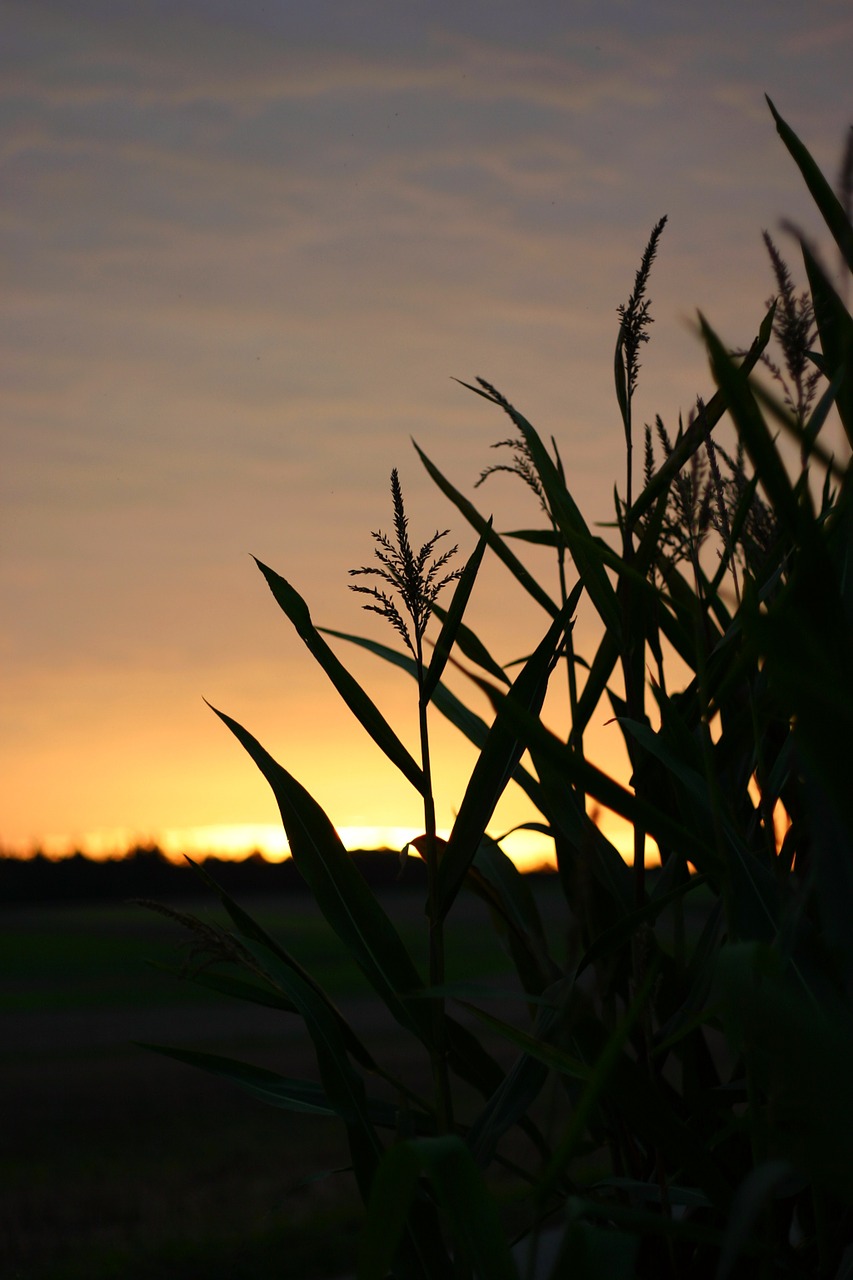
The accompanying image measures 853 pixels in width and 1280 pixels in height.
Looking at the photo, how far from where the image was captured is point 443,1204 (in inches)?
13.8

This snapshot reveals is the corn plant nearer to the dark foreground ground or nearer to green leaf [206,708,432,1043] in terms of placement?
green leaf [206,708,432,1043]

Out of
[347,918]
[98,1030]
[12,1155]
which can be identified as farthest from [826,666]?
[98,1030]

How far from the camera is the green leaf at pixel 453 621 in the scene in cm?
47

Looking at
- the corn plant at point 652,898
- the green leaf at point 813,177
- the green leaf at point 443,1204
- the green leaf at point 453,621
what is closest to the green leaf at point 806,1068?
the corn plant at point 652,898

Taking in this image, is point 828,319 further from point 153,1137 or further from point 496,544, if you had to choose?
point 153,1137

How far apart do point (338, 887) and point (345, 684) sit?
99mm

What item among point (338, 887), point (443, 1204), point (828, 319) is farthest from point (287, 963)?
point (828, 319)

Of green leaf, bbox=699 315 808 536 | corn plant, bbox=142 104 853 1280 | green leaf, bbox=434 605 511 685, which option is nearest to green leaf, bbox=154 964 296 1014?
corn plant, bbox=142 104 853 1280

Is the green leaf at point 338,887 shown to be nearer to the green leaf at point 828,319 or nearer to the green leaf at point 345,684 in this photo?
the green leaf at point 345,684

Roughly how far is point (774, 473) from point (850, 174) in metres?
0.15

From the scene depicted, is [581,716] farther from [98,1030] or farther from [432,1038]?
[98,1030]

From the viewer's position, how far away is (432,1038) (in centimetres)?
45

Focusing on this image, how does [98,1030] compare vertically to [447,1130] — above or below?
below

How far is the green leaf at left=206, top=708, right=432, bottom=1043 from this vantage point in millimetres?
489
